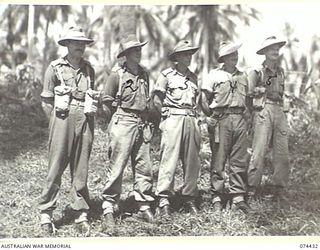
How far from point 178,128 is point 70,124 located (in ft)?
2.90

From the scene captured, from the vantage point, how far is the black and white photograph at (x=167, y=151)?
12.9 feet

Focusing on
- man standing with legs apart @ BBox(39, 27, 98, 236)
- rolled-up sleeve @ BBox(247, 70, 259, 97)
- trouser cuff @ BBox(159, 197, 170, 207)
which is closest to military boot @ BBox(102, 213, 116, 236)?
man standing with legs apart @ BBox(39, 27, 98, 236)

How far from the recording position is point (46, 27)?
5699 mm

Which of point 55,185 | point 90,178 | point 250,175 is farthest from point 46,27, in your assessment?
point 250,175

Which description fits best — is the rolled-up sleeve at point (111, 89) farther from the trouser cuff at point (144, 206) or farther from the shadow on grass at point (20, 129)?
the shadow on grass at point (20, 129)

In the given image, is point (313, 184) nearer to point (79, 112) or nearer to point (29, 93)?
point (79, 112)

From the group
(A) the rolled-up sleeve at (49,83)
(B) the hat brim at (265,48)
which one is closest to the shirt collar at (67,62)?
(A) the rolled-up sleeve at (49,83)

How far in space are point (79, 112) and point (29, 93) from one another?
8.22ft

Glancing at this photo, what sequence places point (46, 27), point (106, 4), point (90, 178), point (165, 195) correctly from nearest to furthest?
point (165, 195) < point (106, 4) < point (90, 178) < point (46, 27)

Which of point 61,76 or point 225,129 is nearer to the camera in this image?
point 61,76

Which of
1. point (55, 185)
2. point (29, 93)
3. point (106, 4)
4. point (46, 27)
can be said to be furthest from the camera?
point (29, 93)

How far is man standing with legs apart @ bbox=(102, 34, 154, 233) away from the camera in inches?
158

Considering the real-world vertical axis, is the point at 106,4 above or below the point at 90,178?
above

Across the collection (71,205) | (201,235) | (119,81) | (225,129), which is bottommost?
(201,235)
